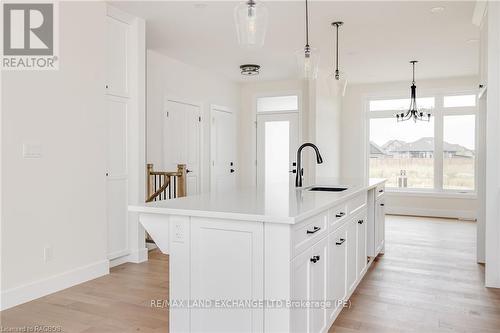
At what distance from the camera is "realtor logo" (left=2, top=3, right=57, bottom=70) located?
123 inches

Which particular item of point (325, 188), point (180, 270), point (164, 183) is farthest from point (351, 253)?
point (164, 183)

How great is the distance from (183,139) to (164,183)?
5.12 ft

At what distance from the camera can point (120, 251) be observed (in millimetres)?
4312

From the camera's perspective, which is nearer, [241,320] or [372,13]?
[241,320]

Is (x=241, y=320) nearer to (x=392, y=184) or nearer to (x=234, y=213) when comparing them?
(x=234, y=213)

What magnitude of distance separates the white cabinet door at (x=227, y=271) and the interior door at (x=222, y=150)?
197 inches

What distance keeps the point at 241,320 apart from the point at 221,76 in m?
5.99

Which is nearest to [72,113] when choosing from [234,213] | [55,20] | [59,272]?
[55,20]

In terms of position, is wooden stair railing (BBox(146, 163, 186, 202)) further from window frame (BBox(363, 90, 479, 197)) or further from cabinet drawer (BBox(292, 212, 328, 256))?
window frame (BBox(363, 90, 479, 197))

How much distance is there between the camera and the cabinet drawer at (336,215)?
2.51m

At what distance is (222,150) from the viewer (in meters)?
7.61

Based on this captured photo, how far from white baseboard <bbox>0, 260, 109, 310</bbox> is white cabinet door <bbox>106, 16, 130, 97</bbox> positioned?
1715 mm

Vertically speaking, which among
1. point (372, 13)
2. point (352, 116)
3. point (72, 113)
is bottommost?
point (72, 113)

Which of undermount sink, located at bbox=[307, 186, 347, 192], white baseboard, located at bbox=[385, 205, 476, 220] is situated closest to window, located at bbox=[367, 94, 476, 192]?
white baseboard, located at bbox=[385, 205, 476, 220]
